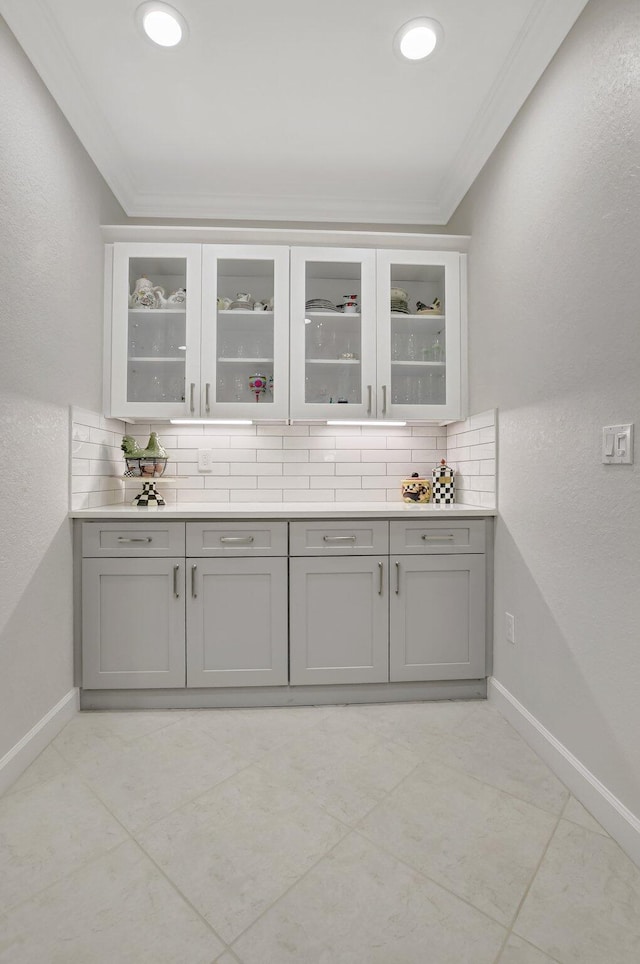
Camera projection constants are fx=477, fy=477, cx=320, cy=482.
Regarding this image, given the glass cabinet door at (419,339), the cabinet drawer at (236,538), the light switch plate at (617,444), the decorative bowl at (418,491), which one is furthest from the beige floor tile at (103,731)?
the light switch plate at (617,444)

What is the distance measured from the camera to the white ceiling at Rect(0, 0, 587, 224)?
1.68 metres

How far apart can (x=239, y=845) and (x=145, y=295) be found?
2.45 metres

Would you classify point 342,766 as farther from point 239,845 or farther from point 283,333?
point 283,333

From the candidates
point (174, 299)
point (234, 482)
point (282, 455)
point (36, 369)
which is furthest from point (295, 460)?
point (36, 369)

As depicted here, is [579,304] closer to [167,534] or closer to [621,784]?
[621,784]

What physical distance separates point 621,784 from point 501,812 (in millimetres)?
366

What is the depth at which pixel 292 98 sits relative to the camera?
2.03 metres

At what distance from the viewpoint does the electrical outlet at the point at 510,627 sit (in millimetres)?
2090

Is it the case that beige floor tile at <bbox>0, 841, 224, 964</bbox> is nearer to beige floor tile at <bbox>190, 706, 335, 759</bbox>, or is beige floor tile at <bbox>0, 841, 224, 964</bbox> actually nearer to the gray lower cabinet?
beige floor tile at <bbox>190, 706, 335, 759</bbox>

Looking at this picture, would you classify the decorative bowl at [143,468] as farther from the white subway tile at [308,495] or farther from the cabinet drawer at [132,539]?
the white subway tile at [308,495]

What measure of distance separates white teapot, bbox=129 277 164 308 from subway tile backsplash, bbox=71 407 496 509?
2.20ft

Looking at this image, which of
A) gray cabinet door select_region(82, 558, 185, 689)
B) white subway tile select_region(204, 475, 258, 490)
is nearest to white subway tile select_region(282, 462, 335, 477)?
white subway tile select_region(204, 475, 258, 490)

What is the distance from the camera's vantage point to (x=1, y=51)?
1578 millimetres

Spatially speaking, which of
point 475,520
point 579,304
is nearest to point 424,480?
point 475,520
